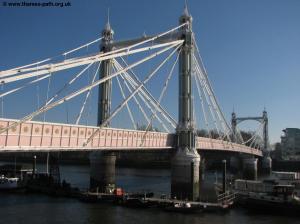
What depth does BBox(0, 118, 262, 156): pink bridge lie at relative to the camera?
2766cm

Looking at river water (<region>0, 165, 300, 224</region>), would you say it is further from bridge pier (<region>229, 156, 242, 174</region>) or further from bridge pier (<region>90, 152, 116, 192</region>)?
bridge pier (<region>229, 156, 242, 174</region>)

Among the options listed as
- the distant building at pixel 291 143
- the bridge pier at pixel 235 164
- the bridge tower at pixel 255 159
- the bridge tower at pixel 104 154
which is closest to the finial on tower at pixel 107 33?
the bridge tower at pixel 104 154

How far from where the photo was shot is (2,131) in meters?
25.0

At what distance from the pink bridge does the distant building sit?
112m

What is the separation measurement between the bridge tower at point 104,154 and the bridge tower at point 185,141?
9.08 meters

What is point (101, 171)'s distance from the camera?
52.2 metres

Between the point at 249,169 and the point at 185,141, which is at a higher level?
the point at 185,141

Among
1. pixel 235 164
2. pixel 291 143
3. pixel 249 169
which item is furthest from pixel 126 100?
pixel 291 143

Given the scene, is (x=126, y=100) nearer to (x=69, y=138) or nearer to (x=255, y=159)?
(x=69, y=138)

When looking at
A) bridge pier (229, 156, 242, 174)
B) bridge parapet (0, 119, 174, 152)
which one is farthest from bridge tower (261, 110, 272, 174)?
bridge parapet (0, 119, 174, 152)

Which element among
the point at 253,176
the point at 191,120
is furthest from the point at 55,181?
the point at 253,176

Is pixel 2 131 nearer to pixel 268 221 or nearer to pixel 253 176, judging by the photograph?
pixel 268 221

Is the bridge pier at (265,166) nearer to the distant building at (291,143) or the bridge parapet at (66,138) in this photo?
the distant building at (291,143)

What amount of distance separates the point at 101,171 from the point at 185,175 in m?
11.6
